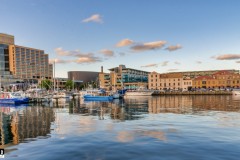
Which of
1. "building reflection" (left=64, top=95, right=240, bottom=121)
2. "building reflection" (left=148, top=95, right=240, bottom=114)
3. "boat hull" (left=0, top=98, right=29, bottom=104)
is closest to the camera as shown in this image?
"building reflection" (left=64, top=95, right=240, bottom=121)

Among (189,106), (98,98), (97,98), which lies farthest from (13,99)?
(189,106)

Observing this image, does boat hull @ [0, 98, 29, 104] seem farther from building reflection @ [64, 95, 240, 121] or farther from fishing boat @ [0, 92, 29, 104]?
building reflection @ [64, 95, 240, 121]

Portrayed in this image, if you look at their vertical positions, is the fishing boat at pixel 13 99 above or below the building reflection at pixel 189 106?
above

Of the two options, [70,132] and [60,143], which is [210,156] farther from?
[70,132]

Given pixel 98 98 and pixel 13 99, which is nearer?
pixel 13 99

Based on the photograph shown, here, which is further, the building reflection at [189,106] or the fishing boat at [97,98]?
the fishing boat at [97,98]

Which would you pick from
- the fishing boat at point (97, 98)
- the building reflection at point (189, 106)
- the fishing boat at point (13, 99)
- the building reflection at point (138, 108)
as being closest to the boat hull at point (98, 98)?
the fishing boat at point (97, 98)

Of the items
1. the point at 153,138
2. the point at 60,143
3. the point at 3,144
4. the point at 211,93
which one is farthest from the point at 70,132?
the point at 211,93

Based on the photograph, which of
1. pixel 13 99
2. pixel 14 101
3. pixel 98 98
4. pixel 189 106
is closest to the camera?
pixel 189 106

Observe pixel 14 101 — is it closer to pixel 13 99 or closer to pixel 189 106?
pixel 13 99

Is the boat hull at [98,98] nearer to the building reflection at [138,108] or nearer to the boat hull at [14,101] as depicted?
the building reflection at [138,108]

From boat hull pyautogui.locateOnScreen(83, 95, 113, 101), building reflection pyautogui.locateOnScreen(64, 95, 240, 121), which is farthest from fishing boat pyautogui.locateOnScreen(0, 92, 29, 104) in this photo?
boat hull pyautogui.locateOnScreen(83, 95, 113, 101)

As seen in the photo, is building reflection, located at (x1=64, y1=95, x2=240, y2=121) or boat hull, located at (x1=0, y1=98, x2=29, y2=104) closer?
building reflection, located at (x1=64, y1=95, x2=240, y2=121)

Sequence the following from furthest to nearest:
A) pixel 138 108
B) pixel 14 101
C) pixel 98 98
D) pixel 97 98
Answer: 1. pixel 97 98
2. pixel 98 98
3. pixel 14 101
4. pixel 138 108
